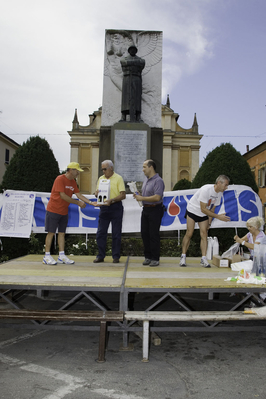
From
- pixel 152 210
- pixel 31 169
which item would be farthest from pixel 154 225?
pixel 31 169

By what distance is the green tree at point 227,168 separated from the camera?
873 centimetres

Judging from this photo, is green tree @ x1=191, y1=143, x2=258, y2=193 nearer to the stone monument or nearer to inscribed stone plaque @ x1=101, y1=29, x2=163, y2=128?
the stone monument

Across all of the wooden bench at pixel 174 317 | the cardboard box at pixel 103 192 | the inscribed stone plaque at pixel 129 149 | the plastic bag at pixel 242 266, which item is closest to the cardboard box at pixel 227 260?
the plastic bag at pixel 242 266

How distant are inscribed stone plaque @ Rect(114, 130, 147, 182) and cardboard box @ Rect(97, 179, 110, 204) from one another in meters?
3.90

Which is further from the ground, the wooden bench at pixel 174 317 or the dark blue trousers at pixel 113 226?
the dark blue trousers at pixel 113 226

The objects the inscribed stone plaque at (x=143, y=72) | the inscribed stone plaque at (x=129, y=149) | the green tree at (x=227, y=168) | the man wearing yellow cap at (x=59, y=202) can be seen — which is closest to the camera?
the man wearing yellow cap at (x=59, y=202)

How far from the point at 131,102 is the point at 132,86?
0.52m

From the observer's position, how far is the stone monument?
10.1 meters

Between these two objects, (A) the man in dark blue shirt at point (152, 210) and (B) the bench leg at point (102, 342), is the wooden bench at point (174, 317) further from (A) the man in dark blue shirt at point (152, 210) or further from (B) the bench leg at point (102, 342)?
(A) the man in dark blue shirt at point (152, 210)

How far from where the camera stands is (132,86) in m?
10.7

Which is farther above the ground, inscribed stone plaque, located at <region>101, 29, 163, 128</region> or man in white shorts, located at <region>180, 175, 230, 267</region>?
inscribed stone plaque, located at <region>101, 29, 163, 128</region>

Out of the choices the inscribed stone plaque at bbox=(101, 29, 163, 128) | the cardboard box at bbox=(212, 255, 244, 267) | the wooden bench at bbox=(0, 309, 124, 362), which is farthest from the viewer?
the inscribed stone plaque at bbox=(101, 29, 163, 128)

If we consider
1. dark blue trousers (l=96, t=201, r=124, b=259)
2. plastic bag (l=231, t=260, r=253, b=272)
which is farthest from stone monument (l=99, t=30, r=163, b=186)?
plastic bag (l=231, t=260, r=253, b=272)

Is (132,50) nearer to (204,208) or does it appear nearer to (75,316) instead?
(204,208)
